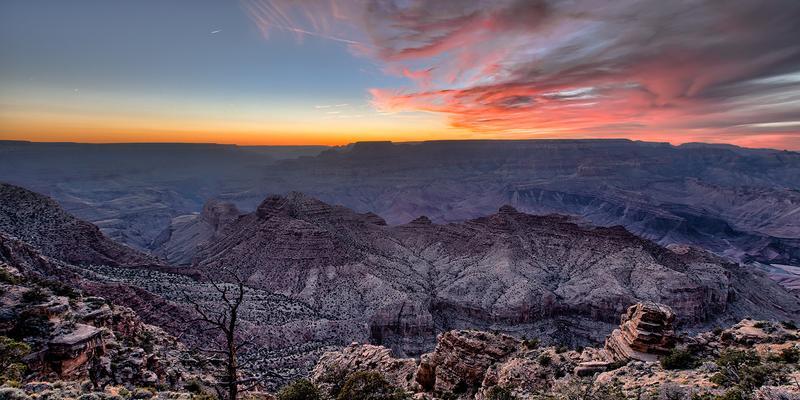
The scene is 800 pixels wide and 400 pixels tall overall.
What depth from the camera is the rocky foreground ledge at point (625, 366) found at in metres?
18.3

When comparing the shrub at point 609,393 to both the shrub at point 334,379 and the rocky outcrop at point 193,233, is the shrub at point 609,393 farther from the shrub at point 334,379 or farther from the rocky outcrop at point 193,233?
the rocky outcrop at point 193,233

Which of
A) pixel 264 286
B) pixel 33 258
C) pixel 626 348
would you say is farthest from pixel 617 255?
pixel 33 258

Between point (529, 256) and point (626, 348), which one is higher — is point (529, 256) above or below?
below

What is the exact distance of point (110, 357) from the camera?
22719 millimetres

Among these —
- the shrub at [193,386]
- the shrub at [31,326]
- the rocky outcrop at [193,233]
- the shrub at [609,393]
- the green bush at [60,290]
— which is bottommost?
the rocky outcrop at [193,233]

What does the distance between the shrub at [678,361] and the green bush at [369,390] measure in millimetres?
15973

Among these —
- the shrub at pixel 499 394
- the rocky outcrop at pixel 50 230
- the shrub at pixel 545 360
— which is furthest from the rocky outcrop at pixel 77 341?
the rocky outcrop at pixel 50 230

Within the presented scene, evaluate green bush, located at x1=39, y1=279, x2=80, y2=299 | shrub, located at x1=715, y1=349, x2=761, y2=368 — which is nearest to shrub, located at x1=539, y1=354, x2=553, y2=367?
shrub, located at x1=715, y1=349, x2=761, y2=368

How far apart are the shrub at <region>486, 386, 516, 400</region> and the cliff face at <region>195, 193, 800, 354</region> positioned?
46778 mm

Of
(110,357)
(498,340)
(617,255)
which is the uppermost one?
(110,357)

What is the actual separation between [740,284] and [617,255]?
32125 mm

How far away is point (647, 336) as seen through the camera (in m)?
26.2

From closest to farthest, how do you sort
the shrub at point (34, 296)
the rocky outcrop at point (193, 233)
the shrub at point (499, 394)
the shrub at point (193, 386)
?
the shrub at point (499, 394), the shrub at point (193, 386), the shrub at point (34, 296), the rocky outcrop at point (193, 233)

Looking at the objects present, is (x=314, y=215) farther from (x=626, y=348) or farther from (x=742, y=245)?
(x=742, y=245)
